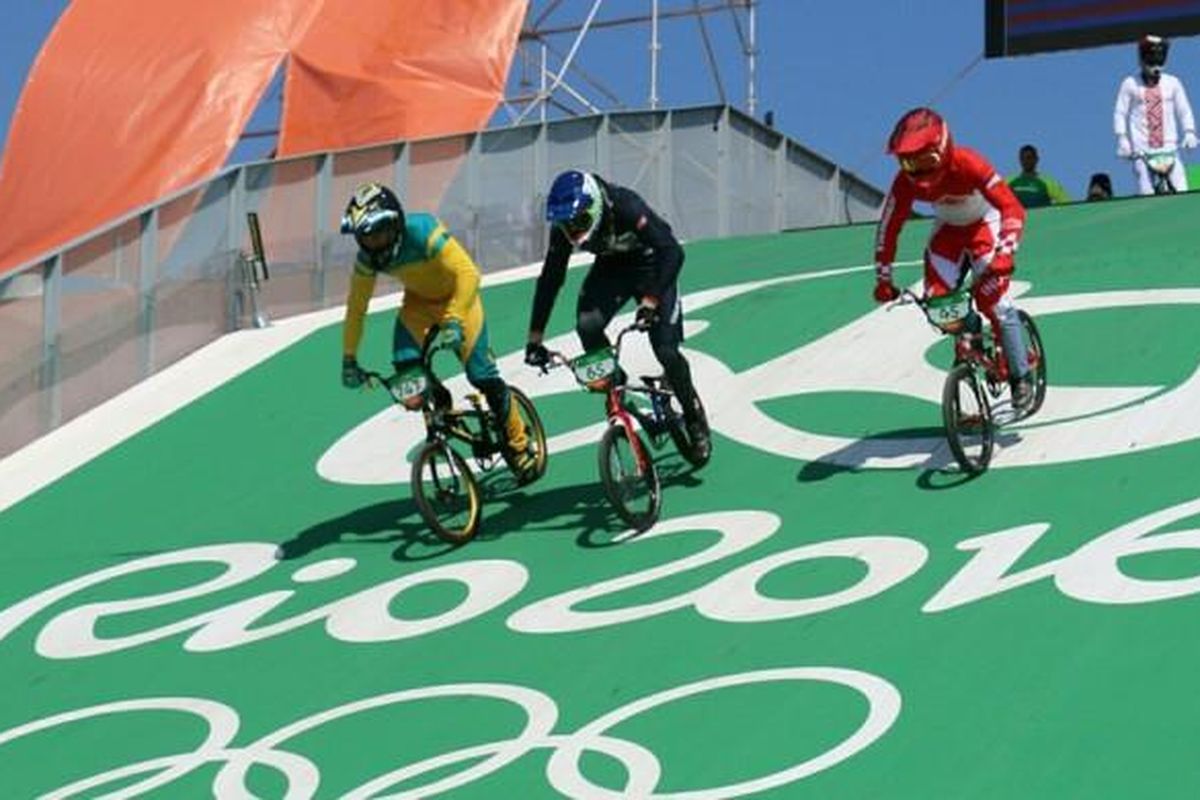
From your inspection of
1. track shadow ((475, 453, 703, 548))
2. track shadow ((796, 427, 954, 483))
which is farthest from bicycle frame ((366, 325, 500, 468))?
track shadow ((796, 427, 954, 483))

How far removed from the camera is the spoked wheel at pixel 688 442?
10.9 metres

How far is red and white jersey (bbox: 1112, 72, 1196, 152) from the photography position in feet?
58.3

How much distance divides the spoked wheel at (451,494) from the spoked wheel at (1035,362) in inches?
116

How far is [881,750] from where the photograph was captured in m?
7.06

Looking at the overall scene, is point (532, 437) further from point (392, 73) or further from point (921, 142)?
point (392, 73)

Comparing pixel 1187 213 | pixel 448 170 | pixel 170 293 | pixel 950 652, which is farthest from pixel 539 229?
pixel 950 652

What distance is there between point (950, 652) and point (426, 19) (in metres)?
22.1

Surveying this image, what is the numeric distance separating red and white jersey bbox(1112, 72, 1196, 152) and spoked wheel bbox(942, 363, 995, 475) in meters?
8.48

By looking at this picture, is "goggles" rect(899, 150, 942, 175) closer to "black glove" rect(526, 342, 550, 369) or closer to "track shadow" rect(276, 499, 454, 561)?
"black glove" rect(526, 342, 550, 369)

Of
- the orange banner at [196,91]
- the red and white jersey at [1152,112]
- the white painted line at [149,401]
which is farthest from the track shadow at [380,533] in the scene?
the orange banner at [196,91]

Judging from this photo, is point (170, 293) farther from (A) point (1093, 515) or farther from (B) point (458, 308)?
(A) point (1093, 515)

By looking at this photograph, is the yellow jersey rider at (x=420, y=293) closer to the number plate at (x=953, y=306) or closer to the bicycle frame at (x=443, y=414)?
the bicycle frame at (x=443, y=414)

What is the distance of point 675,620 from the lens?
8.83m

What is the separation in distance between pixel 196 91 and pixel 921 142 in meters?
18.7
